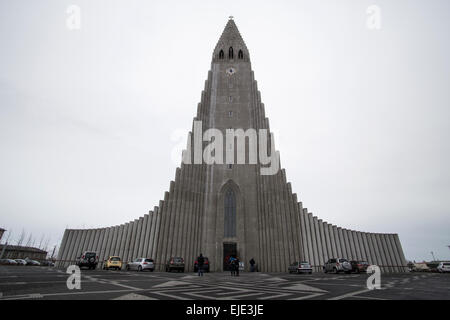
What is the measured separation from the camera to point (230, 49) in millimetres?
42656

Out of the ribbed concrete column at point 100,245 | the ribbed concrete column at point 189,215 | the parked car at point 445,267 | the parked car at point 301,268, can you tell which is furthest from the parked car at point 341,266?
the ribbed concrete column at point 100,245

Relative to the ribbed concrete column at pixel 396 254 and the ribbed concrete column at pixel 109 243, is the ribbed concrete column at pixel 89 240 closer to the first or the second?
the ribbed concrete column at pixel 109 243

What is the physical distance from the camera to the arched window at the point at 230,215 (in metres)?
29.0

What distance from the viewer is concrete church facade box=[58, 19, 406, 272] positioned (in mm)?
27469

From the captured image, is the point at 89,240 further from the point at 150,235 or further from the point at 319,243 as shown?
the point at 319,243

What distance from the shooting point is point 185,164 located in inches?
1192

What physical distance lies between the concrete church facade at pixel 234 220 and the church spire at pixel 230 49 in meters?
0.42

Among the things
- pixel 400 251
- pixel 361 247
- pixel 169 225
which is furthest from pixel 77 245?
pixel 400 251

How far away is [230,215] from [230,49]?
99.5 feet
